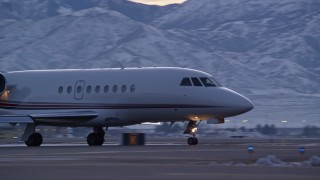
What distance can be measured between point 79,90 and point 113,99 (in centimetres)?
231

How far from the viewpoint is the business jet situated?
152ft

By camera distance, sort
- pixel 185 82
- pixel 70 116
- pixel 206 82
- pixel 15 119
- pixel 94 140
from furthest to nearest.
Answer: pixel 94 140 → pixel 70 116 → pixel 15 119 → pixel 206 82 → pixel 185 82

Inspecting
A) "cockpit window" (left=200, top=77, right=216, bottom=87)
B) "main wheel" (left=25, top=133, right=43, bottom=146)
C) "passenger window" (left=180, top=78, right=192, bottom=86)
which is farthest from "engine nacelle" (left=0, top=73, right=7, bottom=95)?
"cockpit window" (left=200, top=77, right=216, bottom=87)

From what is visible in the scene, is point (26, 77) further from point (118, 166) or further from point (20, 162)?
point (118, 166)

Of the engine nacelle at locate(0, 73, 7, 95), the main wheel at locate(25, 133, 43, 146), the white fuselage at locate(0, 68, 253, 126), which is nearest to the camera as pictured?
the white fuselage at locate(0, 68, 253, 126)

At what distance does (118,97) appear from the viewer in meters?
48.5

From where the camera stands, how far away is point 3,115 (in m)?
50.9

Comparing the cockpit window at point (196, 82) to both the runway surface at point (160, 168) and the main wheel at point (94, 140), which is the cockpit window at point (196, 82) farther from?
the runway surface at point (160, 168)

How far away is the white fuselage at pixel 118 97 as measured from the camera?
152ft

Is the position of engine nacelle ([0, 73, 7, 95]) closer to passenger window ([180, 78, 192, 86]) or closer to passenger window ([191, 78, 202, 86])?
passenger window ([180, 78, 192, 86])

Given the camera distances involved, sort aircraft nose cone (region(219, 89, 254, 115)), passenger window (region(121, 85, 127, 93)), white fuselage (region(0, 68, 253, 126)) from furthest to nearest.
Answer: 1. passenger window (region(121, 85, 127, 93))
2. white fuselage (region(0, 68, 253, 126))
3. aircraft nose cone (region(219, 89, 254, 115))

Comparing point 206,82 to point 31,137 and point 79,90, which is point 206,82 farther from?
point 31,137

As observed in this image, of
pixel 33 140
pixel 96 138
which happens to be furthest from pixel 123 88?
pixel 33 140

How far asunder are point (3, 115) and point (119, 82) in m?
6.69
